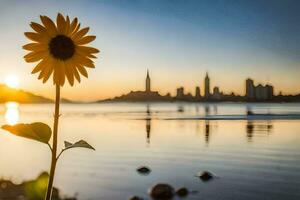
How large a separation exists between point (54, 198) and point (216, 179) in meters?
12.6

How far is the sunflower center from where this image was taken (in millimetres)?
3037

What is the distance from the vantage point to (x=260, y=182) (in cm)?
2666

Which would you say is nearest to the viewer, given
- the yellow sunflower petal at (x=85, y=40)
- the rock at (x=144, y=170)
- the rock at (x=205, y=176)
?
the yellow sunflower petal at (x=85, y=40)

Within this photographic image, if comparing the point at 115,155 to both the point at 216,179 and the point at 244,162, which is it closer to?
the point at 244,162

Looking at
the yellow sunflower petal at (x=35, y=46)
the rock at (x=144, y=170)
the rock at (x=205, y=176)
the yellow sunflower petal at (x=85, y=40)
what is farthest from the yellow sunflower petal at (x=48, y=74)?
the rock at (x=144, y=170)

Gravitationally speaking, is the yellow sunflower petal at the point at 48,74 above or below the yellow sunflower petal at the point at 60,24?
below

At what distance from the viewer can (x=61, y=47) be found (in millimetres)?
3139

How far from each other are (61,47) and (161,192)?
19984 mm

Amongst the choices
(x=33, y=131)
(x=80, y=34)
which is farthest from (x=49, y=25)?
(x=33, y=131)

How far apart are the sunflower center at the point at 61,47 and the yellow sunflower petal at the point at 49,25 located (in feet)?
0.21

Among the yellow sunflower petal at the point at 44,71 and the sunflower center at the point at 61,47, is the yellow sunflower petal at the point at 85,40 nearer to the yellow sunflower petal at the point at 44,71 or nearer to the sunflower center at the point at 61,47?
the sunflower center at the point at 61,47

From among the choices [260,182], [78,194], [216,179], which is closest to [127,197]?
[78,194]

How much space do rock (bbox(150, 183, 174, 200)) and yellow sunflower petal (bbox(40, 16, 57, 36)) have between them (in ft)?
65.1

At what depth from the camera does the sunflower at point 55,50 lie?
2.94 m
